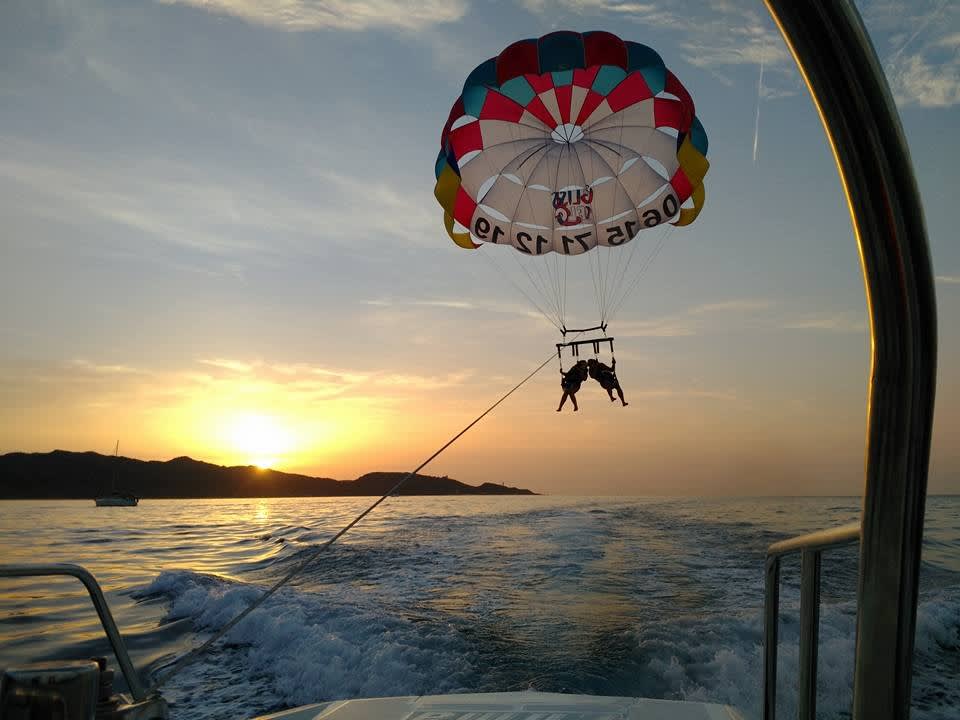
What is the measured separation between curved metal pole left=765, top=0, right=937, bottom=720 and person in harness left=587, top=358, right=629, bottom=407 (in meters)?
9.87

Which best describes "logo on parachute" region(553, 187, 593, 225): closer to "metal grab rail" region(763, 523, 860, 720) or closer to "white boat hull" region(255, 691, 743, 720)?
"white boat hull" region(255, 691, 743, 720)

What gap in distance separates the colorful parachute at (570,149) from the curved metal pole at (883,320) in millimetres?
9389

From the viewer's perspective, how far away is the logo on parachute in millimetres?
10867

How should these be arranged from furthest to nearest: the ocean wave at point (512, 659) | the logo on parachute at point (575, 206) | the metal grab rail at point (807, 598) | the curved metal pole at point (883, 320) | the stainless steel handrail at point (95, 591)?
the logo on parachute at point (575, 206)
the ocean wave at point (512, 659)
the stainless steel handrail at point (95, 591)
the metal grab rail at point (807, 598)
the curved metal pole at point (883, 320)

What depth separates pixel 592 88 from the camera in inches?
393

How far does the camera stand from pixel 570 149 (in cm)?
1087

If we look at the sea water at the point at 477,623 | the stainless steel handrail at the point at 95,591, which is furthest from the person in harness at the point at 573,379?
the stainless steel handrail at the point at 95,591

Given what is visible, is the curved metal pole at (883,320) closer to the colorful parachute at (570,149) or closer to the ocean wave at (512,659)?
the ocean wave at (512,659)

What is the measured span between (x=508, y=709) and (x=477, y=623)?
24.4 ft

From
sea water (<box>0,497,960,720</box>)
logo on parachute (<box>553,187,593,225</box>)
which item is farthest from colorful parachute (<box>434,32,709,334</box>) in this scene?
sea water (<box>0,497,960,720</box>)

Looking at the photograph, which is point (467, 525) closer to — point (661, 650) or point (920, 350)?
point (661, 650)

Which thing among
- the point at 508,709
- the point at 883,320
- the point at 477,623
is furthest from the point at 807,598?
the point at 477,623

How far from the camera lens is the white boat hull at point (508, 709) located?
3.38 m

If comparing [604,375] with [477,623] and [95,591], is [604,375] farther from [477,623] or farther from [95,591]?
[95,591]
